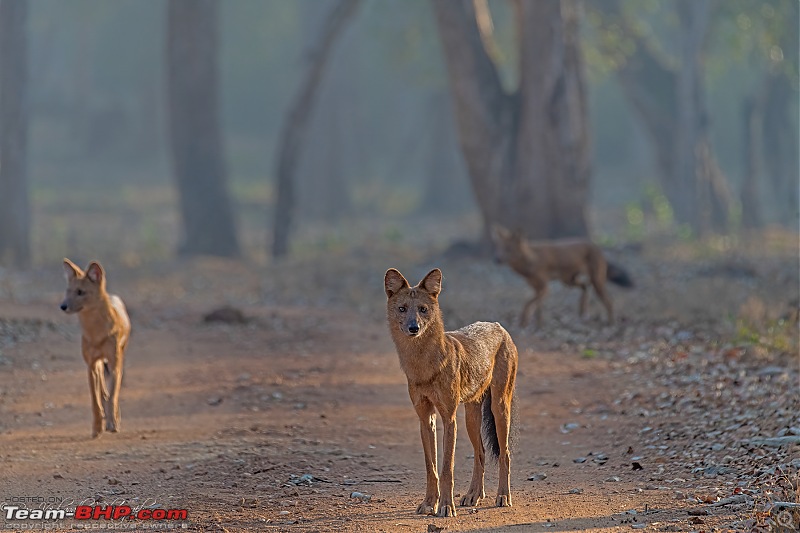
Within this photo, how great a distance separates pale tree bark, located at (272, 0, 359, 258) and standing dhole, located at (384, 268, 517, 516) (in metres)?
16.3

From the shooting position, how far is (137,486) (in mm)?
7355

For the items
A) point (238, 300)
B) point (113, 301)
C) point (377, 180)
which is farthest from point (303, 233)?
point (113, 301)

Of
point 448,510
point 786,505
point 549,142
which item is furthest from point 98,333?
point 549,142

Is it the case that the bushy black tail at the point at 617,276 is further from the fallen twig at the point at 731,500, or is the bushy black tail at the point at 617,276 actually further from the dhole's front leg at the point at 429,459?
the dhole's front leg at the point at 429,459

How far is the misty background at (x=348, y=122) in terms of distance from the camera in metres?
Answer: 28.4

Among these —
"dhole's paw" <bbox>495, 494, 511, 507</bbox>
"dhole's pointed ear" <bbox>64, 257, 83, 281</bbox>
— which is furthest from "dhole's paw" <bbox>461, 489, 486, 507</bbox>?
"dhole's pointed ear" <bbox>64, 257, 83, 281</bbox>

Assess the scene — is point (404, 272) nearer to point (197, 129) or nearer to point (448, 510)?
point (197, 129)

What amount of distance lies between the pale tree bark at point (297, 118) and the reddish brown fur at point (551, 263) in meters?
9.19

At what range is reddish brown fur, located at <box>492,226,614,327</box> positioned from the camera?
559 inches

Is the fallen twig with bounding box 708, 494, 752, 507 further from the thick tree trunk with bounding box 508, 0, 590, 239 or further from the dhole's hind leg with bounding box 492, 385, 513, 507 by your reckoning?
the thick tree trunk with bounding box 508, 0, 590, 239

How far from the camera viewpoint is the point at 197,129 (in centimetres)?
2506

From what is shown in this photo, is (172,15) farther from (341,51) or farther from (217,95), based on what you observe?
(341,51)

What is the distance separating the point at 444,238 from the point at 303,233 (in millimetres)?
5738

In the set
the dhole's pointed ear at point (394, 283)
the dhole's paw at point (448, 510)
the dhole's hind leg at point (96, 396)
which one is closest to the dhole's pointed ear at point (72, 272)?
the dhole's hind leg at point (96, 396)
